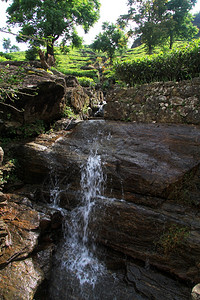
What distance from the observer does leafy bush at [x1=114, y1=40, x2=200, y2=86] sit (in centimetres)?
731

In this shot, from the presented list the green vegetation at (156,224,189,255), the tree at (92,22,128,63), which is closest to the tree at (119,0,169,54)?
the tree at (92,22,128,63)

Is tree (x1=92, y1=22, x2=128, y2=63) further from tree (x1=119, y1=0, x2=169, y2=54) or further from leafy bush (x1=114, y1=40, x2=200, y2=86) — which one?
leafy bush (x1=114, y1=40, x2=200, y2=86)

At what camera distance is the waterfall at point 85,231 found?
488 centimetres

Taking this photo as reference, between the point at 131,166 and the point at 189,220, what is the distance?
2112mm

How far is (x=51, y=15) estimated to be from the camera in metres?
18.5

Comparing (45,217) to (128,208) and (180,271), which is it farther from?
(180,271)

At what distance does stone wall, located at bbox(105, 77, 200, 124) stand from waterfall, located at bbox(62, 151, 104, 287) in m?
2.88

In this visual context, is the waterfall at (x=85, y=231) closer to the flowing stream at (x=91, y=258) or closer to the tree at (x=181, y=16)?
the flowing stream at (x=91, y=258)

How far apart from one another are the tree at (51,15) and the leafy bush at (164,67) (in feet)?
42.0

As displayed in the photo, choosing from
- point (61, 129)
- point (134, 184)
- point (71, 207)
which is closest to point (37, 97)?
point (61, 129)

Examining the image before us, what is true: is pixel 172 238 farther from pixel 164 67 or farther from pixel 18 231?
pixel 164 67

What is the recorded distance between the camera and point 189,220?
→ 4.60 metres

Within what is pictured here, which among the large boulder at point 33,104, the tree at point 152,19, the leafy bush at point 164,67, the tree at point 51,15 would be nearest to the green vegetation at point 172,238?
the leafy bush at point 164,67

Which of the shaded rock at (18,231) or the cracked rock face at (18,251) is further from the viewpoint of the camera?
the shaded rock at (18,231)
